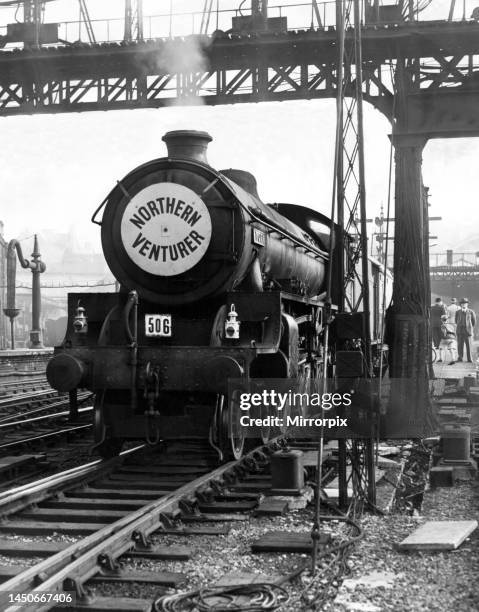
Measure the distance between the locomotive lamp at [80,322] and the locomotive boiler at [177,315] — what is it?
0.01m

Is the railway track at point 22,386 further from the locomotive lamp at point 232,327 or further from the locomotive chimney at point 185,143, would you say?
the locomotive lamp at point 232,327

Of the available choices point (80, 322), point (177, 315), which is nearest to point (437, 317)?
point (177, 315)

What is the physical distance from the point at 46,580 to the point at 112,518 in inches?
62.6

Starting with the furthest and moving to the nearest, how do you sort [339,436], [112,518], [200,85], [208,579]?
1. [200,85]
2. [339,436]
3. [112,518]
4. [208,579]

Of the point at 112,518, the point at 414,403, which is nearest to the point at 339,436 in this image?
the point at 112,518

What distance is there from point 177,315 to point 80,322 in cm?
93

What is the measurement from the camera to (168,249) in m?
7.75

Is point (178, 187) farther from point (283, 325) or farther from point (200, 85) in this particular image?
point (200, 85)

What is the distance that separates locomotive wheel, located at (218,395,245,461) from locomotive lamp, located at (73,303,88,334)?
1.56m

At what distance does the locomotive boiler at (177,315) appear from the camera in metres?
7.38

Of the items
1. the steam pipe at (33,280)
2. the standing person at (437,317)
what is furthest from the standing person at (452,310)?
the steam pipe at (33,280)

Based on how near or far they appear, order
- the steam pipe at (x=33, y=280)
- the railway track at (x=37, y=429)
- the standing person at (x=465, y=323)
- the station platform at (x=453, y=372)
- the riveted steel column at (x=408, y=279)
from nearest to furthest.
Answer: the railway track at (x=37, y=429) < the riveted steel column at (x=408, y=279) < the station platform at (x=453, y=372) < the standing person at (x=465, y=323) < the steam pipe at (x=33, y=280)

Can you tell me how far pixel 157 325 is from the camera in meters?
7.68

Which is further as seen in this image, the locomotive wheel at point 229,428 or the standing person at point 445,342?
the standing person at point 445,342
